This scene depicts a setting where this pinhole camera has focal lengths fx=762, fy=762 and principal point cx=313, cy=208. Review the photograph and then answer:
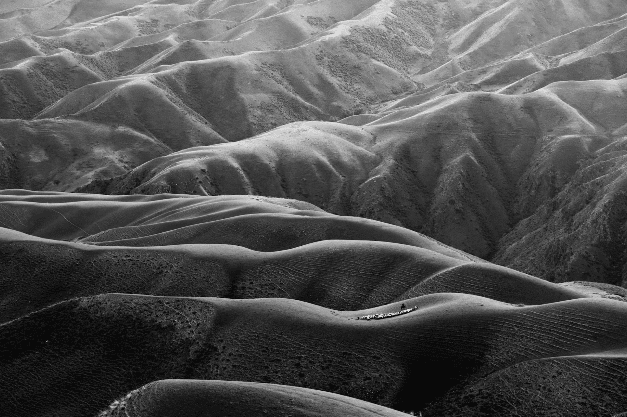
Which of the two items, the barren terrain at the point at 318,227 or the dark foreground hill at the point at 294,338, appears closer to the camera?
the dark foreground hill at the point at 294,338

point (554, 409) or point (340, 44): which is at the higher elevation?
point (554, 409)

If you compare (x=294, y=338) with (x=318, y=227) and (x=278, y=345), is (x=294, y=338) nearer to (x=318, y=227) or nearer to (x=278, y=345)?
Result: (x=278, y=345)

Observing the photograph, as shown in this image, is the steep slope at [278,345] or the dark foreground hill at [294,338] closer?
the dark foreground hill at [294,338]

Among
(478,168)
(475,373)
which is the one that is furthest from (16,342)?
(478,168)

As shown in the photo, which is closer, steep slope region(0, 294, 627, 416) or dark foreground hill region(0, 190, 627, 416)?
dark foreground hill region(0, 190, 627, 416)

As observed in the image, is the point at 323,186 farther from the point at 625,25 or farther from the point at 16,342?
the point at 625,25

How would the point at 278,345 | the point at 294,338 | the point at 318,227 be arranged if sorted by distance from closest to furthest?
the point at 278,345, the point at 294,338, the point at 318,227

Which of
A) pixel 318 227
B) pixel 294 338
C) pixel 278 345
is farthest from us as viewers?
pixel 318 227

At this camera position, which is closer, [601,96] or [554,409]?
[554,409]

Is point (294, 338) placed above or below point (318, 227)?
above

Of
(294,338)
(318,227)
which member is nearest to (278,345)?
(294,338)

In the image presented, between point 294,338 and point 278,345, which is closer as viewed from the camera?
point 278,345
